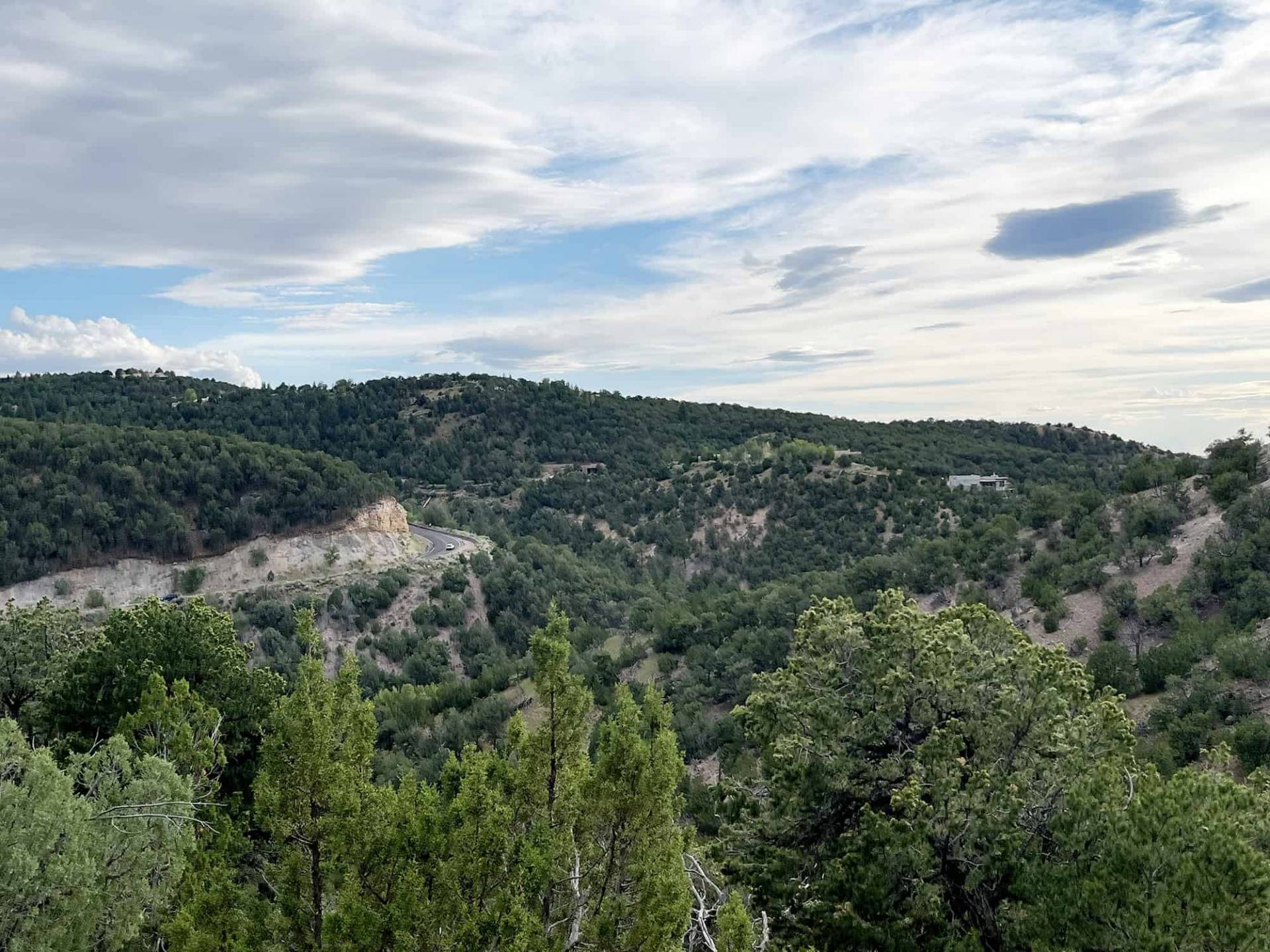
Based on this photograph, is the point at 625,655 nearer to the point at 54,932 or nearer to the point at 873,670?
the point at 873,670

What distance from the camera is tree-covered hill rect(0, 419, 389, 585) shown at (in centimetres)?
4953

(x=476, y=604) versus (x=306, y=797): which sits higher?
(x=306, y=797)

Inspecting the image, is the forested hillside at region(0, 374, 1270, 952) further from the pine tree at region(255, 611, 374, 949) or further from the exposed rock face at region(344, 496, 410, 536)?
the exposed rock face at region(344, 496, 410, 536)

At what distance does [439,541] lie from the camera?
62.6 m

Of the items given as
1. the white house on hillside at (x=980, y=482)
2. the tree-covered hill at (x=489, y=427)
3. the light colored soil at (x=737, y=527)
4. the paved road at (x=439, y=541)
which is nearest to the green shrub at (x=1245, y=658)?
the white house on hillside at (x=980, y=482)

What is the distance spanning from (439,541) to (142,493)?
1948 cm

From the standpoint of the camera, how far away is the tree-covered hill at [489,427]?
8181cm

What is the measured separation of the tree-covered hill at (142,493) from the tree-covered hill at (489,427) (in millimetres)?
23193

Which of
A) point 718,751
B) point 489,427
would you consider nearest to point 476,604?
point 718,751

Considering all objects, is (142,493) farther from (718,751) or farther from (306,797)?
(306,797)

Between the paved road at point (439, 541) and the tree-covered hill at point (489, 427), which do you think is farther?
the tree-covered hill at point (489, 427)

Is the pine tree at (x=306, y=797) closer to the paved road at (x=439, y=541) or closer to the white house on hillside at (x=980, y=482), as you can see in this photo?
the paved road at (x=439, y=541)

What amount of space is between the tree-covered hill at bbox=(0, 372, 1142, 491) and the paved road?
1524 centimetres

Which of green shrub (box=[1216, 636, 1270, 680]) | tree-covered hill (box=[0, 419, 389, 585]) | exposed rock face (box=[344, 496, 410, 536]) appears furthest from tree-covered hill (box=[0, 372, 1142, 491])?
green shrub (box=[1216, 636, 1270, 680])
